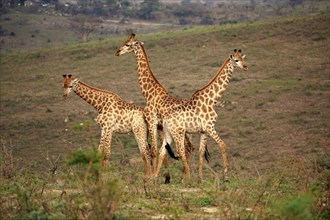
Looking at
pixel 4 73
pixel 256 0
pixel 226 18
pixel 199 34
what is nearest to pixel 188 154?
pixel 4 73

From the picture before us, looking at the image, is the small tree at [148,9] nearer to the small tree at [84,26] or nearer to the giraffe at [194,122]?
the small tree at [84,26]

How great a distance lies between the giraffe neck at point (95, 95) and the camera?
485 inches

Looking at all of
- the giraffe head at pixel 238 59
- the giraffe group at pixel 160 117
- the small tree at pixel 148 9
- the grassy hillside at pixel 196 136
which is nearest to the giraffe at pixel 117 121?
the giraffe group at pixel 160 117

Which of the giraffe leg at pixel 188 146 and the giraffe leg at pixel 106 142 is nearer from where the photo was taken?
the giraffe leg at pixel 106 142

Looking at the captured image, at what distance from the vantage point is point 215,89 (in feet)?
39.9

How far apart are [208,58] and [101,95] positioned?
17374 millimetres

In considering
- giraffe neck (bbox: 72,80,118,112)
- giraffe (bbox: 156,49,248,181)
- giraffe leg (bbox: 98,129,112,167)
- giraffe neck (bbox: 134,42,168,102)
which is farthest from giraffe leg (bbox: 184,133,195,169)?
giraffe neck (bbox: 72,80,118,112)

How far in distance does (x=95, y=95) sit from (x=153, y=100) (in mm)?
1118

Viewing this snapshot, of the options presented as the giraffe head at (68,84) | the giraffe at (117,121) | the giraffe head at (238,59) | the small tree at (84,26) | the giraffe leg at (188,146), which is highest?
the giraffe head at (238,59)

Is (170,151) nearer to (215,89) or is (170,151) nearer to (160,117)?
(160,117)

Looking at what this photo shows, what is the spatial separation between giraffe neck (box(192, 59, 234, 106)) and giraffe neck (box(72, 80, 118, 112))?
1.58 m

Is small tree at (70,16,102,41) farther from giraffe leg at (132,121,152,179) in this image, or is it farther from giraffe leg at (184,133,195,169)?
giraffe leg at (132,121,152,179)

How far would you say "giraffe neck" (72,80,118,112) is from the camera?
12312mm

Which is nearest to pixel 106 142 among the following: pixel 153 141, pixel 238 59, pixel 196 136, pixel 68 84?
pixel 153 141
